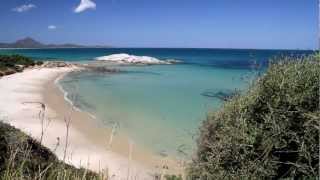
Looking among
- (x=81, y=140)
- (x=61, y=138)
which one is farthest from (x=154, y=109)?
(x=61, y=138)

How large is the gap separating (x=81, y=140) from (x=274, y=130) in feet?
31.3

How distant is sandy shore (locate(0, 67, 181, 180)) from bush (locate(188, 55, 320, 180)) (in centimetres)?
164

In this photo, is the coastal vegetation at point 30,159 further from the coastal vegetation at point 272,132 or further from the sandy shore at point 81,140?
the sandy shore at point 81,140

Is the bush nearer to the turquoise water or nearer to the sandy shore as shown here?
the turquoise water

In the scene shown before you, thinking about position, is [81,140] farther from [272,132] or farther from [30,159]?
[272,132]

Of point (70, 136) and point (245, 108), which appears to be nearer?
point (245, 108)

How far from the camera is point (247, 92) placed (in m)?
6.85

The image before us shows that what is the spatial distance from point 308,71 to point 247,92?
1.18m

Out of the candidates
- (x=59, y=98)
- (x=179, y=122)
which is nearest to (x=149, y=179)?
(x=179, y=122)

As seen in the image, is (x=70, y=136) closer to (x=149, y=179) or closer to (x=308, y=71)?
(x=149, y=179)

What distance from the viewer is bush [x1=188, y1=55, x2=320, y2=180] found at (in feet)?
18.0

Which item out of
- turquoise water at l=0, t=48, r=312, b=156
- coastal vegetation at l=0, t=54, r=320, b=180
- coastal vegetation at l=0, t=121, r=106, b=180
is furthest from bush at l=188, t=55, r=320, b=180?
coastal vegetation at l=0, t=121, r=106, b=180

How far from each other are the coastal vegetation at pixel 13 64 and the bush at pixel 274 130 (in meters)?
33.3

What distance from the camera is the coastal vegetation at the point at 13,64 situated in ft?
127
